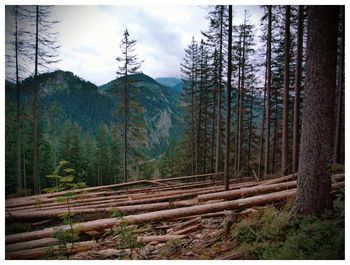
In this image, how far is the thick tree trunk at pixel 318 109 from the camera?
4.91 meters

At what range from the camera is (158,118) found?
177 m

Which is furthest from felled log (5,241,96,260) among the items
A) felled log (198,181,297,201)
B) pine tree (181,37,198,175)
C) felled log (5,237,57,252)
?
pine tree (181,37,198,175)

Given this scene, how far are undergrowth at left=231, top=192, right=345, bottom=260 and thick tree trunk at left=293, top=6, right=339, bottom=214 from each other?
0.32 m

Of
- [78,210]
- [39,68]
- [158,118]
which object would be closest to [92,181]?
[39,68]

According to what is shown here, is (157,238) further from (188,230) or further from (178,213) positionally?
(178,213)

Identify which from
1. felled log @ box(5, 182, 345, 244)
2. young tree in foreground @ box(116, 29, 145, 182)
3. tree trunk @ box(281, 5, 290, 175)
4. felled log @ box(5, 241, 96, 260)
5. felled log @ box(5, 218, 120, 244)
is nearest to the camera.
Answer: felled log @ box(5, 241, 96, 260)

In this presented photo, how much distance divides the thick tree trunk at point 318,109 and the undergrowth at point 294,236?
0.32 meters

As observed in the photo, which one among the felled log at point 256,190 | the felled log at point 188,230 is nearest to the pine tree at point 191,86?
the felled log at point 256,190

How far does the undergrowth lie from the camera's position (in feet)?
14.5

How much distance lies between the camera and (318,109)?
4949mm

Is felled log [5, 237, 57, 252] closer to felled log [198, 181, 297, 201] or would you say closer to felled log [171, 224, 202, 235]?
felled log [171, 224, 202, 235]

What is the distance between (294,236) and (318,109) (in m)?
2.42

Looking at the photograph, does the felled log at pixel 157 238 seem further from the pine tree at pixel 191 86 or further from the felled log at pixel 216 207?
the pine tree at pixel 191 86

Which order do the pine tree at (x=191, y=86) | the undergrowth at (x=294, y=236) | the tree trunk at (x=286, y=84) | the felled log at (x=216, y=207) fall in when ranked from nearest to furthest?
the undergrowth at (x=294, y=236) → the felled log at (x=216, y=207) → the tree trunk at (x=286, y=84) → the pine tree at (x=191, y=86)
